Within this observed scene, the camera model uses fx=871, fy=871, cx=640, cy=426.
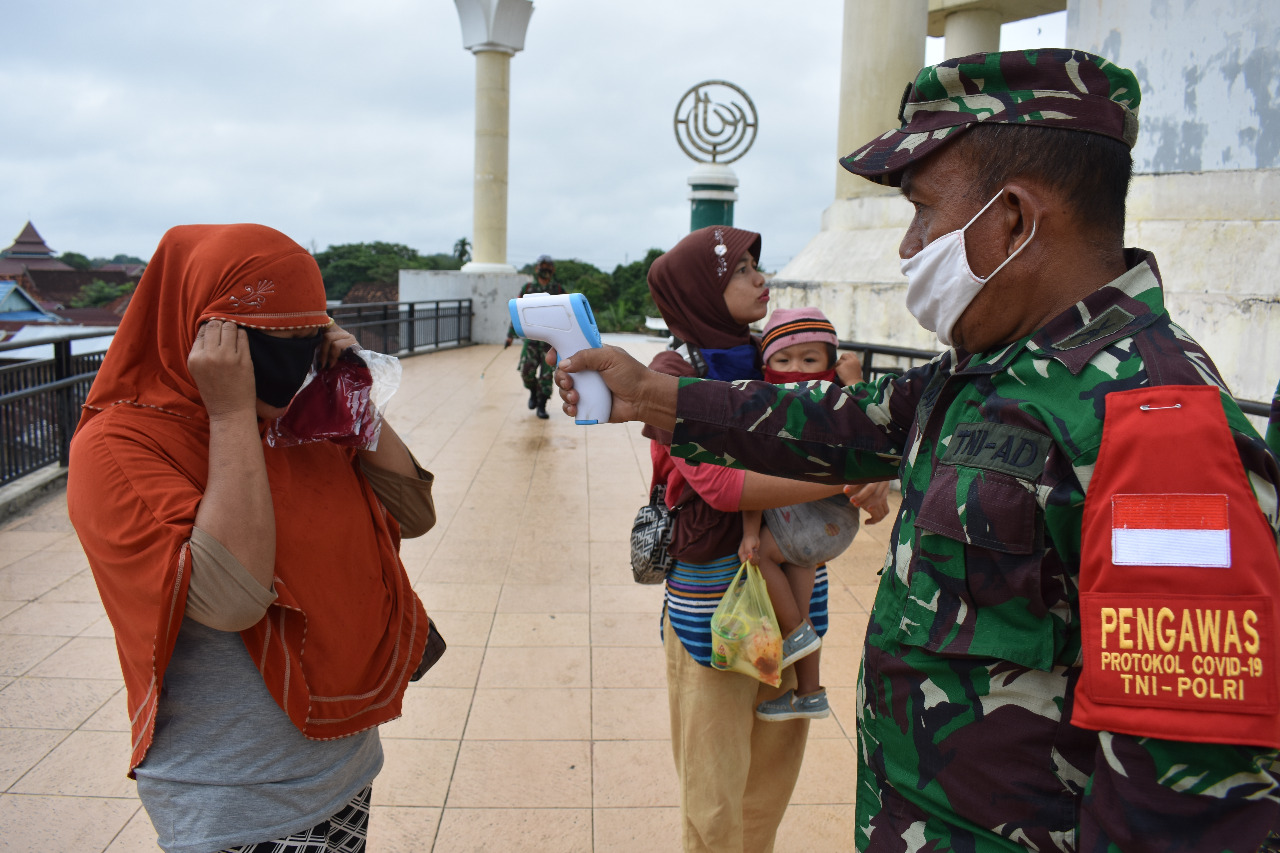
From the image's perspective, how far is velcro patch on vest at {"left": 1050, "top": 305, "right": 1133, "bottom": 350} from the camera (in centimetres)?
120

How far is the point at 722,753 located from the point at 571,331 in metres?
1.20

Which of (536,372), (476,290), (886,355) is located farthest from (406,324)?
(886,355)

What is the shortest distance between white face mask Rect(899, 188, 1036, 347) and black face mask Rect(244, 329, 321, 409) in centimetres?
121

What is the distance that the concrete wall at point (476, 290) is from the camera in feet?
61.5

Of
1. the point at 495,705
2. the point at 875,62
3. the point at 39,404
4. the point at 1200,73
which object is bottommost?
the point at 495,705

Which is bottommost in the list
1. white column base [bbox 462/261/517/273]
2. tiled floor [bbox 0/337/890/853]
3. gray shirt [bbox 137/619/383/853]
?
tiled floor [bbox 0/337/890/853]

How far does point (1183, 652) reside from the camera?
38.2 inches

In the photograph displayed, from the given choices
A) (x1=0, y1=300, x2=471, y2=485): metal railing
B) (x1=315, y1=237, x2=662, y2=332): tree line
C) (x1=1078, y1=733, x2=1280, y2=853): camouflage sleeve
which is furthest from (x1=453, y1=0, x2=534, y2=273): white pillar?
(x1=1078, y1=733, x2=1280, y2=853): camouflage sleeve

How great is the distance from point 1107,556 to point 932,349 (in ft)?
20.5

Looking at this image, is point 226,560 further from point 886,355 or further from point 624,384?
point 886,355

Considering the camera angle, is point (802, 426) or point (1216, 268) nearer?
point (802, 426)

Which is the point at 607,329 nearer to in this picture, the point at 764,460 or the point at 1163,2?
the point at 1163,2

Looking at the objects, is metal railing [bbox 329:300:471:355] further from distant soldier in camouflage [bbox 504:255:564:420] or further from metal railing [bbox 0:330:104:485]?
metal railing [bbox 0:330:104:485]

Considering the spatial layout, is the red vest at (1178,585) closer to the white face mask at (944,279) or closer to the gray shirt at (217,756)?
the white face mask at (944,279)
